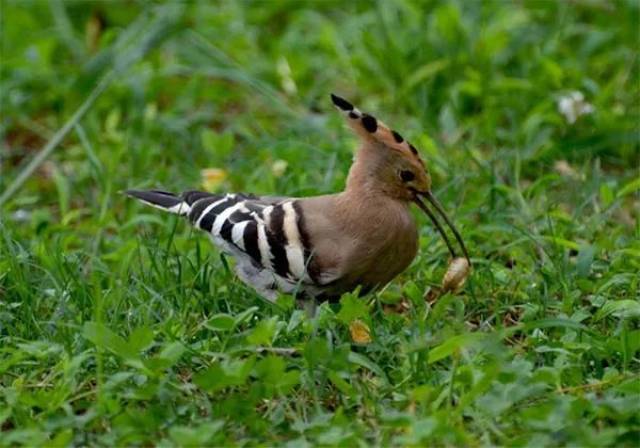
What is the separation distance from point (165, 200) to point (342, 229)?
816 millimetres

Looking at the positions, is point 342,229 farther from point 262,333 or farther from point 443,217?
point 262,333

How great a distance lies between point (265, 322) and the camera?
418cm

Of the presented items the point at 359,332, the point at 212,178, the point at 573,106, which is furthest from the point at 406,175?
the point at 573,106

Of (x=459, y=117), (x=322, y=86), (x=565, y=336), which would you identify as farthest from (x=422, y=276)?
(x=322, y=86)

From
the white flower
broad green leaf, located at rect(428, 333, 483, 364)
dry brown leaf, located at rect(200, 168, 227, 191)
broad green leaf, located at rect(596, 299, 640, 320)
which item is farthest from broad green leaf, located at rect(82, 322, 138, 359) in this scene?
the white flower

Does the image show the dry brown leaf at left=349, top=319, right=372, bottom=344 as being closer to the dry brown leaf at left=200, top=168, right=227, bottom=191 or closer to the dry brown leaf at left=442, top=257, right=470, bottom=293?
the dry brown leaf at left=442, top=257, right=470, bottom=293

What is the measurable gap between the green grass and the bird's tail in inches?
4.0

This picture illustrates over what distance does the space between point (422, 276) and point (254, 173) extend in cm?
123

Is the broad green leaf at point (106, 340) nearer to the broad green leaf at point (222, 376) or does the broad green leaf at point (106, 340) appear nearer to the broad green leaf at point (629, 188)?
the broad green leaf at point (222, 376)

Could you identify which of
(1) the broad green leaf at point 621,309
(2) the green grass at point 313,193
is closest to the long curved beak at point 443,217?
(2) the green grass at point 313,193

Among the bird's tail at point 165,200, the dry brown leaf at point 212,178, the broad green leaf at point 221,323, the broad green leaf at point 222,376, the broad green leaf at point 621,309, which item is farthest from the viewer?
the dry brown leaf at point 212,178

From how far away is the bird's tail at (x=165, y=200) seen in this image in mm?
5128

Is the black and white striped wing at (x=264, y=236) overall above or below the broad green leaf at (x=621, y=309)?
above

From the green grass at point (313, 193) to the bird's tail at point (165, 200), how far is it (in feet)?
0.33
